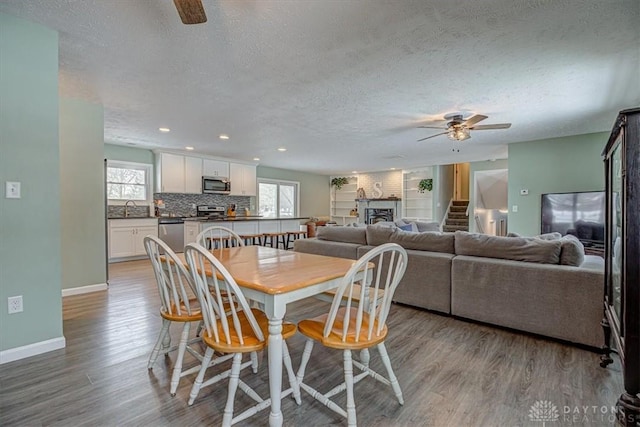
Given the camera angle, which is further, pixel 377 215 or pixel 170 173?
pixel 377 215

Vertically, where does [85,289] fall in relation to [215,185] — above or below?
below

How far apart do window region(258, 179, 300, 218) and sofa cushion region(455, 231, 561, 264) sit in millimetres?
6757

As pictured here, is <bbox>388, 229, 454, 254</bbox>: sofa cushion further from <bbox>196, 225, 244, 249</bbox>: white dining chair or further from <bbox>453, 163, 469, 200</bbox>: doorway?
<bbox>453, 163, 469, 200</bbox>: doorway

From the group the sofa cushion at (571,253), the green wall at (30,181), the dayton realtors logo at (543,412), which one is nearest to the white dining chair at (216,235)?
the green wall at (30,181)

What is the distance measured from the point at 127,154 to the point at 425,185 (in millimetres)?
7673

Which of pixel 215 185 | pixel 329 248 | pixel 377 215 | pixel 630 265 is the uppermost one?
pixel 215 185

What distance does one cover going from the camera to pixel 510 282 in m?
2.69

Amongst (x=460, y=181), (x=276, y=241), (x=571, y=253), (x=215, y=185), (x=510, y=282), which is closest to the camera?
(x=571, y=253)

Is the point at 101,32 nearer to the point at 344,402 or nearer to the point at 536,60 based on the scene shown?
the point at 344,402

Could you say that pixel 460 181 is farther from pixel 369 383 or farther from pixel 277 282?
pixel 277 282

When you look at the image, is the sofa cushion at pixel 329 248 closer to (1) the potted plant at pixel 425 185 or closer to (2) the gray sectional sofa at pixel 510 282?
(2) the gray sectional sofa at pixel 510 282

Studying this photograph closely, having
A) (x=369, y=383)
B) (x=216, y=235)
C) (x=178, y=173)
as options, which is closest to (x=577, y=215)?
(x=369, y=383)

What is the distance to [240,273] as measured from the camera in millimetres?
1799

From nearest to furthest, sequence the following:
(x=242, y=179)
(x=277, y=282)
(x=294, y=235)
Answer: (x=277, y=282)
(x=294, y=235)
(x=242, y=179)
